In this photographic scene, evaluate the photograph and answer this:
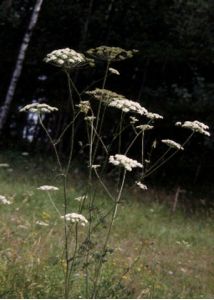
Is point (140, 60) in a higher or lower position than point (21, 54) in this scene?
lower

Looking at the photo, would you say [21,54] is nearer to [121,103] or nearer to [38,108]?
[38,108]

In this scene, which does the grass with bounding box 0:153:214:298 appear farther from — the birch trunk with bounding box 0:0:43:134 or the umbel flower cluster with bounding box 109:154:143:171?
the birch trunk with bounding box 0:0:43:134

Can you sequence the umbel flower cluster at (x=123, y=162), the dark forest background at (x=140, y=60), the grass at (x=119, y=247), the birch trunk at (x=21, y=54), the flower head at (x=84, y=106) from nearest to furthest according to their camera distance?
the umbel flower cluster at (x=123, y=162)
the flower head at (x=84, y=106)
the grass at (x=119, y=247)
the birch trunk at (x=21, y=54)
the dark forest background at (x=140, y=60)

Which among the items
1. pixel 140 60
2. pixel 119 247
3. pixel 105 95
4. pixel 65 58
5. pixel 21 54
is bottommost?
pixel 119 247

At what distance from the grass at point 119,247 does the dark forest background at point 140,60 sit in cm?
482

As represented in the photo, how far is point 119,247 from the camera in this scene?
11141 mm

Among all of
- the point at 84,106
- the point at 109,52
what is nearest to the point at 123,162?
the point at 84,106

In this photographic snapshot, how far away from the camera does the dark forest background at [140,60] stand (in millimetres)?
22922

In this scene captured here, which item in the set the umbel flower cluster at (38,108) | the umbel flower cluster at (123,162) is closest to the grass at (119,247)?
the umbel flower cluster at (123,162)

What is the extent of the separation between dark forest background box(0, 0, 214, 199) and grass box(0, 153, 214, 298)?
4824 millimetres

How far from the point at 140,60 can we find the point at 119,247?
51.9 feet

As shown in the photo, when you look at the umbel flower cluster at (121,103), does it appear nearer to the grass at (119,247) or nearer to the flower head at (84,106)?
the flower head at (84,106)

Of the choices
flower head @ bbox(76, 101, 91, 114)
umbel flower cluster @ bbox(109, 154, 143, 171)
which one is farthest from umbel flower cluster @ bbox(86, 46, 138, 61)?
umbel flower cluster @ bbox(109, 154, 143, 171)

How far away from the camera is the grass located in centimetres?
679
